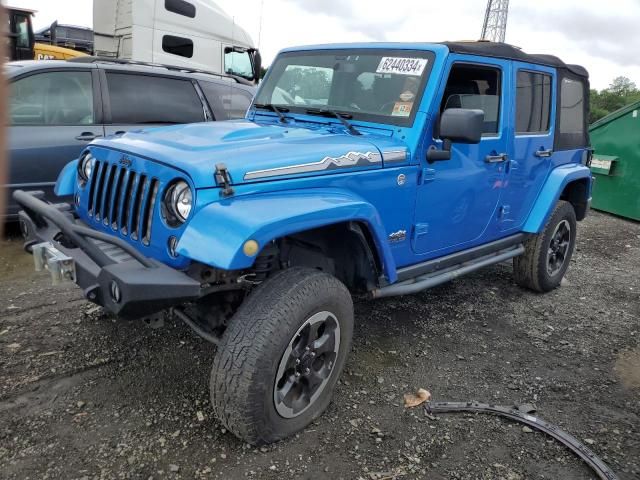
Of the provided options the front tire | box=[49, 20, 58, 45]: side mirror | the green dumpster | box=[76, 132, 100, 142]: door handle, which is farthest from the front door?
box=[49, 20, 58, 45]: side mirror

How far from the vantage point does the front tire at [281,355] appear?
242cm

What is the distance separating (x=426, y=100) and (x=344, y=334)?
1.49m

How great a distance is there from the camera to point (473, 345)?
12.8 feet

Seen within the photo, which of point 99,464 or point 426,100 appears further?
point 426,100

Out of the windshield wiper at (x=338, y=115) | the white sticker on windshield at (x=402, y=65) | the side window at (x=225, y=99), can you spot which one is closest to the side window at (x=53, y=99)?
the side window at (x=225, y=99)

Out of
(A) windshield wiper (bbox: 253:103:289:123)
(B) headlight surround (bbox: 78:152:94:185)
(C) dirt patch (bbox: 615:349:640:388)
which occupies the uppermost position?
(A) windshield wiper (bbox: 253:103:289:123)

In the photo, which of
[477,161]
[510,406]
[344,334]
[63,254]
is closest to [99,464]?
[63,254]

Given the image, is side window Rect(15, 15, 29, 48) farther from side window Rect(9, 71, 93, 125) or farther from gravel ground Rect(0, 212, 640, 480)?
gravel ground Rect(0, 212, 640, 480)

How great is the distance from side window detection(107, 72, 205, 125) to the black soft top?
3530 mm

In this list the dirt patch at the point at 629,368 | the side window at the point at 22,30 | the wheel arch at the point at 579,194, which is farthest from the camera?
the side window at the point at 22,30

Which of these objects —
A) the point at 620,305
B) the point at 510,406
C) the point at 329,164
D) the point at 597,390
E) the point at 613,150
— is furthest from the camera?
the point at 613,150

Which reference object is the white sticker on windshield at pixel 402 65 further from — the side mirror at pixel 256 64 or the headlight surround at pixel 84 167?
the side mirror at pixel 256 64

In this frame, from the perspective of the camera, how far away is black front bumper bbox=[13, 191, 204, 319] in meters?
2.18

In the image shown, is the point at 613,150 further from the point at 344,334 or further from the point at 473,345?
the point at 344,334
